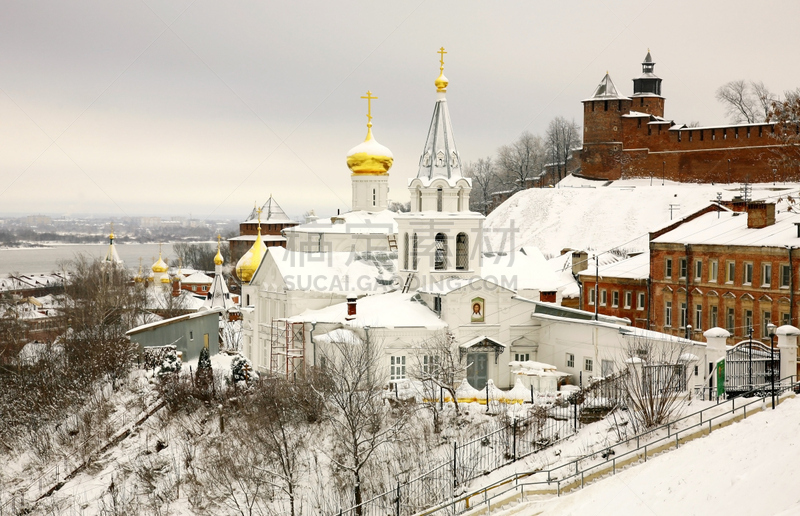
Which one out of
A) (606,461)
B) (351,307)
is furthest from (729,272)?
(606,461)

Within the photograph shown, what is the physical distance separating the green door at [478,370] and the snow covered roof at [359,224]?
8.38 meters

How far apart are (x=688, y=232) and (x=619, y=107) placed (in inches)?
1411

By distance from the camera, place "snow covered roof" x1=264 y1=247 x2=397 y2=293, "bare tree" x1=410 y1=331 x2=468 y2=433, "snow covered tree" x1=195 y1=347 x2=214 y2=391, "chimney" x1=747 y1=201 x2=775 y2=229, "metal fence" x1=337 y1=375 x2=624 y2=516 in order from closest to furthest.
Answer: "metal fence" x1=337 y1=375 x2=624 y2=516 < "bare tree" x1=410 y1=331 x2=468 y2=433 < "snow covered tree" x1=195 y1=347 x2=214 y2=391 < "snow covered roof" x1=264 y1=247 x2=397 y2=293 < "chimney" x1=747 y1=201 x2=775 y2=229

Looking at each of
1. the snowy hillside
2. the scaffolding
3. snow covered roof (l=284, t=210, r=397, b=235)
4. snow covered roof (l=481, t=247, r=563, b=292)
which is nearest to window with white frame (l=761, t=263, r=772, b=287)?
snow covered roof (l=481, t=247, r=563, b=292)

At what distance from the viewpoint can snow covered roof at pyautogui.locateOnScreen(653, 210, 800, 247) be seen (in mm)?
31797

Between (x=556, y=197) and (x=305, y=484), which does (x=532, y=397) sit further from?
(x=556, y=197)

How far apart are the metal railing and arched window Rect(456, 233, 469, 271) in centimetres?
1305

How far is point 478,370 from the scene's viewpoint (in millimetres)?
29516

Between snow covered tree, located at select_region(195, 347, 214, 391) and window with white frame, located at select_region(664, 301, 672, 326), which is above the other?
window with white frame, located at select_region(664, 301, 672, 326)

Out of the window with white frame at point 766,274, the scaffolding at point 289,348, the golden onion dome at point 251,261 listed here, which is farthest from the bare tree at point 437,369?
the golden onion dome at point 251,261

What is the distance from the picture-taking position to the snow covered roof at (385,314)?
29062 mm

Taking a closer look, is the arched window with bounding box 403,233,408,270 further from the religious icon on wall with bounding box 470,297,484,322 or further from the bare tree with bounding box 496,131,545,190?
the bare tree with bounding box 496,131,545,190

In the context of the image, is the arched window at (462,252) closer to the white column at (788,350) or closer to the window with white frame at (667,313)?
the window with white frame at (667,313)

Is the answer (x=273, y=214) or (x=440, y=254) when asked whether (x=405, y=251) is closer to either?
(x=440, y=254)
